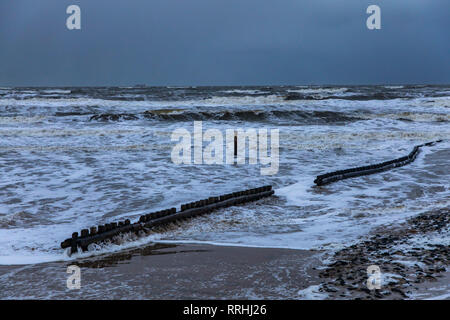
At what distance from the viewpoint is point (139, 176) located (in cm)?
1366

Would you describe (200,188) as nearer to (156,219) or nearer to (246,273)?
(156,219)
